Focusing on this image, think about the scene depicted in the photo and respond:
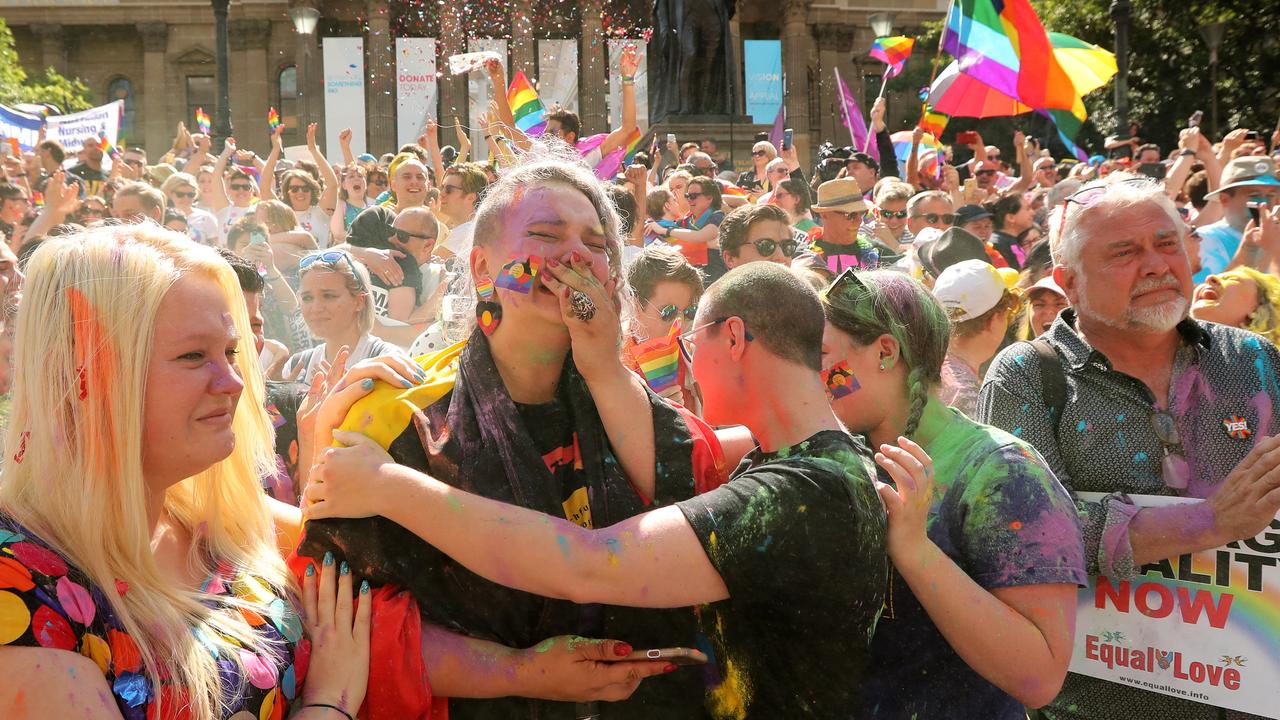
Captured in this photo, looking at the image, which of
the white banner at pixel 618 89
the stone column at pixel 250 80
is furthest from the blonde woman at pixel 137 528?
the stone column at pixel 250 80

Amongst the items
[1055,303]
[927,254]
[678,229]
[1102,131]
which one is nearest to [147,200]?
[678,229]

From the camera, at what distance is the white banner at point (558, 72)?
36.3 m

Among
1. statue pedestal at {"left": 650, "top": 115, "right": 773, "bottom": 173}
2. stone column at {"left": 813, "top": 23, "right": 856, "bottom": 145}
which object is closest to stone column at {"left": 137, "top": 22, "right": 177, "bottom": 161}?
stone column at {"left": 813, "top": 23, "right": 856, "bottom": 145}

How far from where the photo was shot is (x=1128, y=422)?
312 centimetres

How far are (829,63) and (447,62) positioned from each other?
50.0 feet

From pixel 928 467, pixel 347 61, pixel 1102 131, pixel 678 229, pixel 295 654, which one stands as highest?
pixel 347 61

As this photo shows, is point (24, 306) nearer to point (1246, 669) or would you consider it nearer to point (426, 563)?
point (426, 563)

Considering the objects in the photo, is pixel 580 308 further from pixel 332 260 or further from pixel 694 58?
pixel 694 58

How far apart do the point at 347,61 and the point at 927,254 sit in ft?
98.2

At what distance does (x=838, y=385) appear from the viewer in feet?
8.71

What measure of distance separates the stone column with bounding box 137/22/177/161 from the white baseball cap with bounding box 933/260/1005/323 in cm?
4459

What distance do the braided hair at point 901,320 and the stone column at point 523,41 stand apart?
3566cm

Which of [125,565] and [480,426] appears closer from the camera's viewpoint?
[125,565]

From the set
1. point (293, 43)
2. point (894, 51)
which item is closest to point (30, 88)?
point (293, 43)
